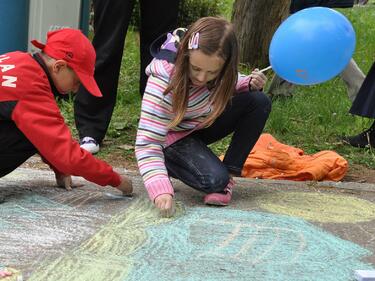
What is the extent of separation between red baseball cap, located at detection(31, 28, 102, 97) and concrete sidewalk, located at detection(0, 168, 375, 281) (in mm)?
465

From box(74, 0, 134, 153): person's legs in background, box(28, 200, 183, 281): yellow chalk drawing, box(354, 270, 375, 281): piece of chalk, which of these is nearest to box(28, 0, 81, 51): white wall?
box(74, 0, 134, 153): person's legs in background

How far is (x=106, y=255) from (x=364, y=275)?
0.72 meters

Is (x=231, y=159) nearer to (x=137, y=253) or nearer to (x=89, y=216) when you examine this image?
(x=89, y=216)

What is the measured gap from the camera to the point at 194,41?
7.59 ft

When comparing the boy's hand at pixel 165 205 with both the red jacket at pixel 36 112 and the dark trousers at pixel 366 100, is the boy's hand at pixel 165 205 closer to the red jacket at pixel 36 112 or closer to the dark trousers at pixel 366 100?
the red jacket at pixel 36 112

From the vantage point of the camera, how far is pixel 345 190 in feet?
9.46

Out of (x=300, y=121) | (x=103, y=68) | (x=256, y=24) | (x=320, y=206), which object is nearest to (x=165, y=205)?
(x=320, y=206)

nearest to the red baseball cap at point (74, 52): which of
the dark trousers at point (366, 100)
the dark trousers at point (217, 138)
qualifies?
the dark trousers at point (217, 138)

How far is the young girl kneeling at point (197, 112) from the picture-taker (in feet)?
7.68

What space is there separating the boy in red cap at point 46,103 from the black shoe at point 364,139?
179 cm

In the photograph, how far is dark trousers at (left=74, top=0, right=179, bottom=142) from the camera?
3.26m

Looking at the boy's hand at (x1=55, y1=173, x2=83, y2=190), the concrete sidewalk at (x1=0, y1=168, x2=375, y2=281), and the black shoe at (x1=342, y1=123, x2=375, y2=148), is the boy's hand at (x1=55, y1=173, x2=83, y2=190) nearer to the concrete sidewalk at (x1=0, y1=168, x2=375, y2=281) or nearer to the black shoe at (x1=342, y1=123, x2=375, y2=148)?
the concrete sidewalk at (x1=0, y1=168, x2=375, y2=281)

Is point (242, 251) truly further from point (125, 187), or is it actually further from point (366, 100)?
point (366, 100)

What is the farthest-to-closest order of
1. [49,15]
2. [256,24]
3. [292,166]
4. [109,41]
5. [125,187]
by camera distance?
[256,24]
[49,15]
[109,41]
[292,166]
[125,187]
